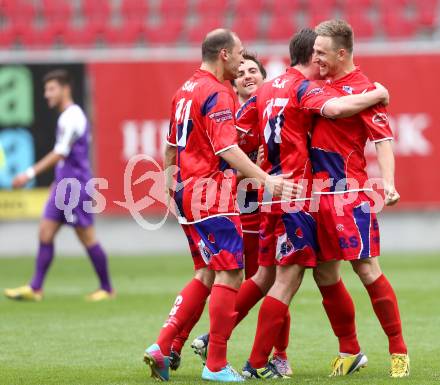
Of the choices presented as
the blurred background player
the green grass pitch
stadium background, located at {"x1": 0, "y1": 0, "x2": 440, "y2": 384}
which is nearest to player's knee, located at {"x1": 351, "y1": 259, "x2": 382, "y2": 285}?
the green grass pitch

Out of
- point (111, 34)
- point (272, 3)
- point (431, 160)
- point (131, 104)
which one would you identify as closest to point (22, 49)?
point (111, 34)

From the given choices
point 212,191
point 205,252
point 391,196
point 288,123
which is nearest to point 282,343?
point 205,252

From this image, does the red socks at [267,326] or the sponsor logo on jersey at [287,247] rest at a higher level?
the sponsor logo on jersey at [287,247]

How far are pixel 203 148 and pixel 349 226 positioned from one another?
1029 mm

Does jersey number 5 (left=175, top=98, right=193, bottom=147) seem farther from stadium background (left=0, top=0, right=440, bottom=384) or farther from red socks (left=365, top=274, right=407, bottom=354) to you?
stadium background (left=0, top=0, right=440, bottom=384)

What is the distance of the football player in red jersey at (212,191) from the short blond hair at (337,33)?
0.54 m

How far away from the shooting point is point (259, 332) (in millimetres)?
6961

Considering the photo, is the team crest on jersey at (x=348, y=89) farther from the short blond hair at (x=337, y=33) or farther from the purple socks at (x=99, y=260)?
the purple socks at (x=99, y=260)

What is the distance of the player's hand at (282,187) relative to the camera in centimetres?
669

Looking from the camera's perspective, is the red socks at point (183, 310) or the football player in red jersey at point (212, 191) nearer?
the football player in red jersey at point (212, 191)

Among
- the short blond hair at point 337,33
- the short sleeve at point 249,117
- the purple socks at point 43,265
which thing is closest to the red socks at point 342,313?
the short sleeve at point 249,117

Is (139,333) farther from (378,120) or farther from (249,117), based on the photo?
(378,120)

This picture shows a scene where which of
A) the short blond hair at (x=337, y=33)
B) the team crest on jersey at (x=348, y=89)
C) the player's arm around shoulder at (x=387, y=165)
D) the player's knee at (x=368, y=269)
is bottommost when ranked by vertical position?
the player's knee at (x=368, y=269)

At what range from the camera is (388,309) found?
7.00m
